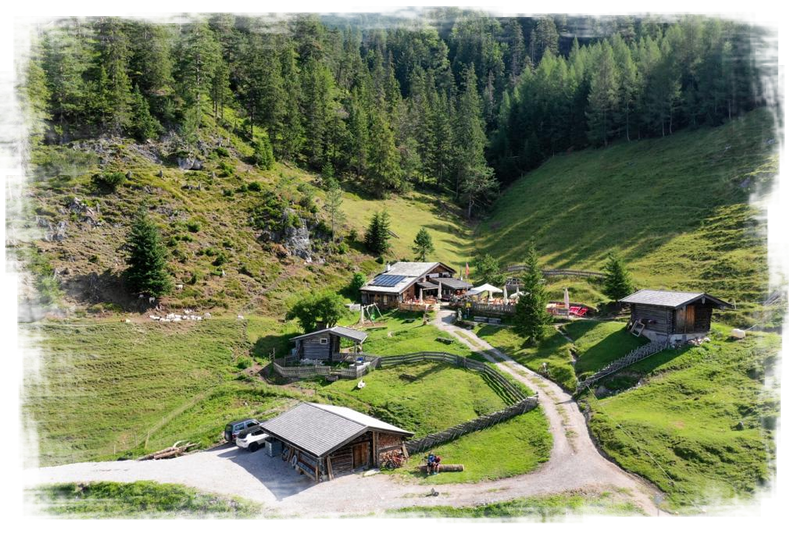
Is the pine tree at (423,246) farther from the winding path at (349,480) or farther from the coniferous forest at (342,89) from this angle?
the winding path at (349,480)

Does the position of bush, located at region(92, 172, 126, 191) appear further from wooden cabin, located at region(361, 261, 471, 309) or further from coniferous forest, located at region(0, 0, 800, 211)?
wooden cabin, located at region(361, 261, 471, 309)

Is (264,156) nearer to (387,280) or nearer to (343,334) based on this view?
(387,280)

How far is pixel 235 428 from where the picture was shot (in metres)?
35.3

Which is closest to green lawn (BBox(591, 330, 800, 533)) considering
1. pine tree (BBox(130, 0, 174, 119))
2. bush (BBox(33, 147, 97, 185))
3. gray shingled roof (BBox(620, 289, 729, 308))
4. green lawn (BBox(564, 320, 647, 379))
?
green lawn (BBox(564, 320, 647, 379))

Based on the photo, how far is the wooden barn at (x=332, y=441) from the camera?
95.1ft

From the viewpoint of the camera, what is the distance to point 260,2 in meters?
132

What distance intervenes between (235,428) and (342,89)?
10750cm

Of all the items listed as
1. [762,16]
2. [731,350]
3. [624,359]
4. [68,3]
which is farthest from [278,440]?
[762,16]

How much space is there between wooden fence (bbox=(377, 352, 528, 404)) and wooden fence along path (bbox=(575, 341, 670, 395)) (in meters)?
4.47

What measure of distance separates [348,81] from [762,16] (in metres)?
88.6

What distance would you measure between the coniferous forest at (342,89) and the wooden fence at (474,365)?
40735 millimetres

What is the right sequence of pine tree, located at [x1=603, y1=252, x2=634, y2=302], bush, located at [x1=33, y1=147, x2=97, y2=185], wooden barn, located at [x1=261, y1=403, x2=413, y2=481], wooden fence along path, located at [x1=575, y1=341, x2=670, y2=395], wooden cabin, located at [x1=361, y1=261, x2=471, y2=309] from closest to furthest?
wooden barn, located at [x1=261, y1=403, x2=413, y2=481] → wooden fence along path, located at [x1=575, y1=341, x2=670, y2=395] → pine tree, located at [x1=603, y1=252, x2=634, y2=302] → bush, located at [x1=33, y1=147, x2=97, y2=185] → wooden cabin, located at [x1=361, y1=261, x2=471, y2=309]

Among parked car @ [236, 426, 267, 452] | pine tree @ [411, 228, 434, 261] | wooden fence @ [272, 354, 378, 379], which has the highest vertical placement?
pine tree @ [411, 228, 434, 261]

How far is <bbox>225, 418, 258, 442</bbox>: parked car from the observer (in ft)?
116
